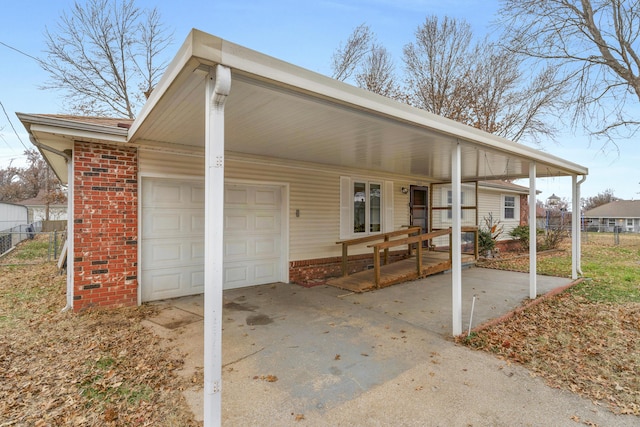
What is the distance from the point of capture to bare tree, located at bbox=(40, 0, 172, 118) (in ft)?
42.8

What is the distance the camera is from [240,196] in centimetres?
639

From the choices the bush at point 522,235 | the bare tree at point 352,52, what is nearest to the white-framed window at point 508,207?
the bush at point 522,235

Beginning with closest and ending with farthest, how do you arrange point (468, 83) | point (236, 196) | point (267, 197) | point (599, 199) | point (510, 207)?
point (236, 196) < point (267, 197) < point (510, 207) < point (468, 83) < point (599, 199)

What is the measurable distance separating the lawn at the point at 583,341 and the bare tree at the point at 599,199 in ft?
206

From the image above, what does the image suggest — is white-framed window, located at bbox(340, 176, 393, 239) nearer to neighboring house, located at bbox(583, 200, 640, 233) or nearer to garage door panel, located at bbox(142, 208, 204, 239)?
garage door panel, located at bbox(142, 208, 204, 239)

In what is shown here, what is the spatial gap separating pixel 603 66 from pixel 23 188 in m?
44.9

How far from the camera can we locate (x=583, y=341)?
4082mm

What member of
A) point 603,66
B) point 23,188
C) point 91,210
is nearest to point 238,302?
point 91,210

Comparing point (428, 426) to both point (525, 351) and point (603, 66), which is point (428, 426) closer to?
point (525, 351)

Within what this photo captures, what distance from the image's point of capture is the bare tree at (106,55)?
13.1 m

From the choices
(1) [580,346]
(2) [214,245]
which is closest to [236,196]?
(2) [214,245]

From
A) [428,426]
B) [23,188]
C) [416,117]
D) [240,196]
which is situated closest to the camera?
[428,426]

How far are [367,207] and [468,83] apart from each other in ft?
37.1

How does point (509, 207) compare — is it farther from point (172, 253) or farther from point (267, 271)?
point (172, 253)
